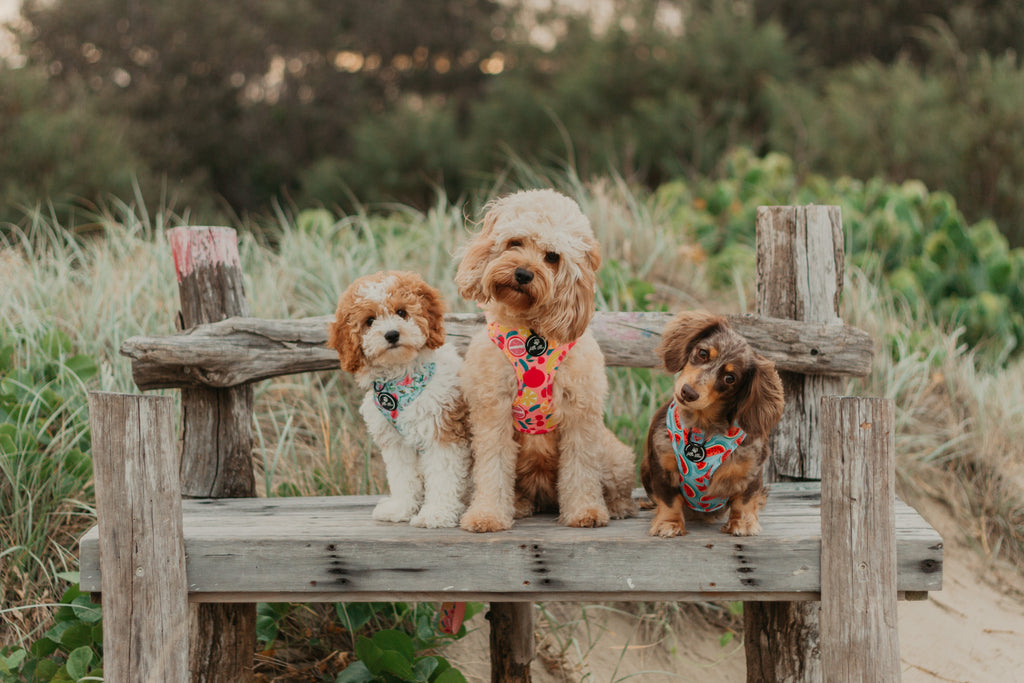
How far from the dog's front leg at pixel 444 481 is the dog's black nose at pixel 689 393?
0.70 metres

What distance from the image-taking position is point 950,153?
24.7ft

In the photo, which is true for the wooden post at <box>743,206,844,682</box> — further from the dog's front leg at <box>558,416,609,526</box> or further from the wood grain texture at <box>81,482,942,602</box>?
the dog's front leg at <box>558,416,609,526</box>

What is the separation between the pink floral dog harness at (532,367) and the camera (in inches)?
94.3

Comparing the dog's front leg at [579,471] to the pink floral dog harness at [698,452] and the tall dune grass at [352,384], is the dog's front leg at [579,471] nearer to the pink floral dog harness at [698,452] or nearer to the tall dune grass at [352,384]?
the pink floral dog harness at [698,452]

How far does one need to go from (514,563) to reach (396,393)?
0.60 m

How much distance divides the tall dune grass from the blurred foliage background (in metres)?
3.81

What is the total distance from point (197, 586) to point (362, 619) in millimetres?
933

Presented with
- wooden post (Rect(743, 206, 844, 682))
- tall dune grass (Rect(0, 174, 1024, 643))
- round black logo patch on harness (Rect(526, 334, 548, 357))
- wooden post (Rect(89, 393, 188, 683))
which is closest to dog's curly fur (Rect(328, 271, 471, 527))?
round black logo patch on harness (Rect(526, 334, 548, 357))

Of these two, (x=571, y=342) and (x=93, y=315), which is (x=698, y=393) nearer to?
(x=571, y=342)

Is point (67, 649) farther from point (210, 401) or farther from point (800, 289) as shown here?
point (800, 289)

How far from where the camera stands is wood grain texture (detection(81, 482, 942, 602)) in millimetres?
2232

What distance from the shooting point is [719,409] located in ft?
7.43

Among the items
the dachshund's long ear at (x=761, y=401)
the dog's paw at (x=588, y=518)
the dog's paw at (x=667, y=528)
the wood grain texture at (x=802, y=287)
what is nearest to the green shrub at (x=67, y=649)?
the dog's paw at (x=588, y=518)

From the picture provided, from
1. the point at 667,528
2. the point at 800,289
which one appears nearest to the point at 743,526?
the point at 667,528
